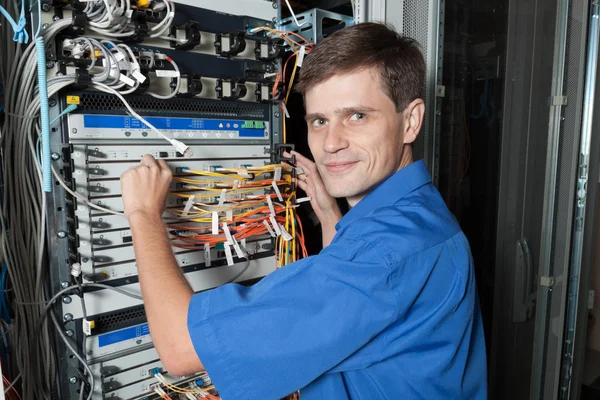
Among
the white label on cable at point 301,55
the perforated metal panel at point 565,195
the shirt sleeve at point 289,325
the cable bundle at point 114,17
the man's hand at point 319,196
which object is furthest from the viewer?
the perforated metal panel at point 565,195

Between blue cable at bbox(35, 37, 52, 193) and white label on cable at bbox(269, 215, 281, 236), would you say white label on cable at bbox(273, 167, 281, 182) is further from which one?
blue cable at bbox(35, 37, 52, 193)

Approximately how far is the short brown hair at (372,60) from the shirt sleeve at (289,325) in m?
0.54

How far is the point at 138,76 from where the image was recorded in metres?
1.11

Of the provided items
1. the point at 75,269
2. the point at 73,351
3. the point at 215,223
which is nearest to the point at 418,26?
the point at 215,223

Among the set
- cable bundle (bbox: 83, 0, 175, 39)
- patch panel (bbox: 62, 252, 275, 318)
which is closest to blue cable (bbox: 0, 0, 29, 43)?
cable bundle (bbox: 83, 0, 175, 39)

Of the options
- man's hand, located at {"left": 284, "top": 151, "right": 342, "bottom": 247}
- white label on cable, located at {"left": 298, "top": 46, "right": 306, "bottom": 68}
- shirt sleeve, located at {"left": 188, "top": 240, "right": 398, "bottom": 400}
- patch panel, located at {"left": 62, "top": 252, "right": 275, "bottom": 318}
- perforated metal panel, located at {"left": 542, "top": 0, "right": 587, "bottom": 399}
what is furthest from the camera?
perforated metal panel, located at {"left": 542, "top": 0, "right": 587, "bottom": 399}

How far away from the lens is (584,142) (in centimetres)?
225

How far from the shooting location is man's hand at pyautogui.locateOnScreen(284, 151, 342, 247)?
160 centimetres

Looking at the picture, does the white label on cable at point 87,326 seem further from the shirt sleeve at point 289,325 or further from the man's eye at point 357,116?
the man's eye at point 357,116

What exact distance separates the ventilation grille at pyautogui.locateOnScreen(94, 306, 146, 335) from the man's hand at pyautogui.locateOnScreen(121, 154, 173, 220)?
1.07 ft

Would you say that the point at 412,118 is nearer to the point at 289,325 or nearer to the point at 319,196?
the point at 319,196

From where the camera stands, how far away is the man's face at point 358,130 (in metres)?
1.17

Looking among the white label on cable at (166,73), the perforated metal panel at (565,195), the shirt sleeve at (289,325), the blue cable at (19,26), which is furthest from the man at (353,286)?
the perforated metal panel at (565,195)

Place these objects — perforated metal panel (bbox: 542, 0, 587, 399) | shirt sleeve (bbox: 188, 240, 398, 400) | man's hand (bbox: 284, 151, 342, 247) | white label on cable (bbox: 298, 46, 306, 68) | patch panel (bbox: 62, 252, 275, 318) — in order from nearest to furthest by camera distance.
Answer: shirt sleeve (bbox: 188, 240, 398, 400)
patch panel (bbox: 62, 252, 275, 318)
white label on cable (bbox: 298, 46, 306, 68)
man's hand (bbox: 284, 151, 342, 247)
perforated metal panel (bbox: 542, 0, 587, 399)
